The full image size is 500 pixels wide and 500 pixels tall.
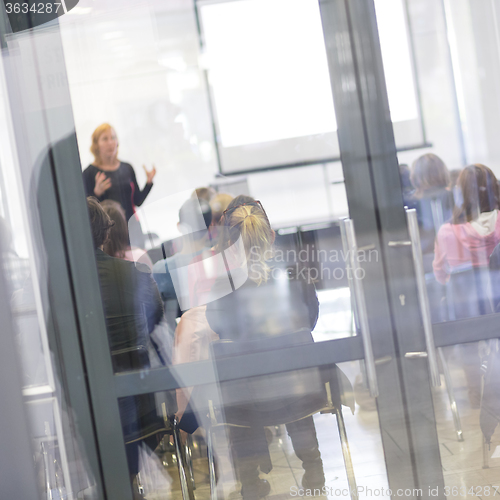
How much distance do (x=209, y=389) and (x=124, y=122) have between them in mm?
927

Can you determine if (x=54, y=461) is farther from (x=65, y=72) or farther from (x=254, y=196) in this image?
(x=65, y=72)

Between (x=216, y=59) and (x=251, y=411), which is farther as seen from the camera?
(x=251, y=411)

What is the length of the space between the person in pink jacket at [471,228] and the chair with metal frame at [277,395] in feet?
1.68

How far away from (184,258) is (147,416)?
56cm

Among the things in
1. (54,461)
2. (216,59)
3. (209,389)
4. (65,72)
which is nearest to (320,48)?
(216,59)

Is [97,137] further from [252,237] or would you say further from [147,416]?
[147,416]

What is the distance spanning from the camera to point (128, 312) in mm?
1626

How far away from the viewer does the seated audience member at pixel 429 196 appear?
159 centimetres

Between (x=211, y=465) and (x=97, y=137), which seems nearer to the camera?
(x=97, y=137)

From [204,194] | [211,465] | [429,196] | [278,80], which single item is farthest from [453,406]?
[278,80]

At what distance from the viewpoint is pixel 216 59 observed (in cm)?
153

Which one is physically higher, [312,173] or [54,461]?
[312,173]

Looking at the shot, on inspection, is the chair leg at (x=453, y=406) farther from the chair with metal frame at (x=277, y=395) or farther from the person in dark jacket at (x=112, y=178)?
the person in dark jacket at (x=112, y=178)

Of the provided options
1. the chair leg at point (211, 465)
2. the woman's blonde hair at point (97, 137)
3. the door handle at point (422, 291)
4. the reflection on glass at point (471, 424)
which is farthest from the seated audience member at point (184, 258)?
the reflection on glass at point (471, 424)
